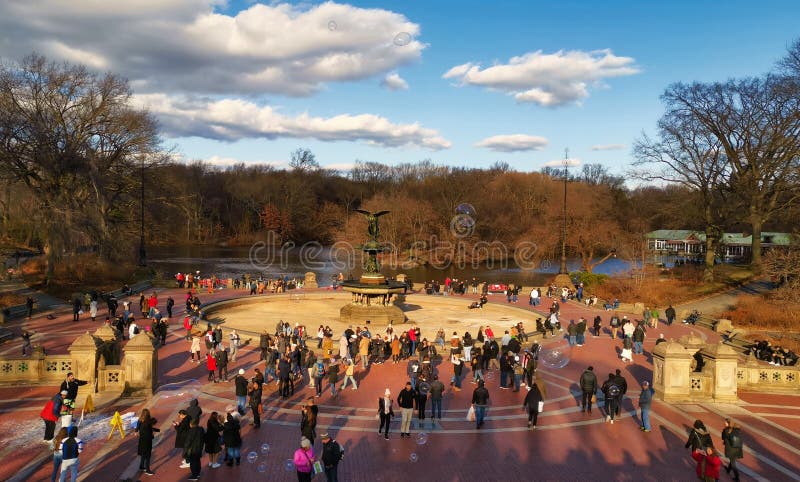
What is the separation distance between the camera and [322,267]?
73625mm

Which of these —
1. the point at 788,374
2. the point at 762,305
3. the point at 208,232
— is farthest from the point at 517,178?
the point at 788,374

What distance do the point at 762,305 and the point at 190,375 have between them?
31643 millimetres

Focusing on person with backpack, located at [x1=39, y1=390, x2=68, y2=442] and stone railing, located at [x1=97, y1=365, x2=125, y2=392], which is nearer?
person with backpack, located at [x1=39, y1=390, x2=68, y2=442]

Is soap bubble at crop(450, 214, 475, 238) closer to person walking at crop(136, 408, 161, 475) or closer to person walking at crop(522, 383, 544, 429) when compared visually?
person walking at crop(522, 383, 544, 429)

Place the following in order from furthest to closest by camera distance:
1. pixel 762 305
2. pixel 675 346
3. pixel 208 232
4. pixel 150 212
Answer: pixel 208 232 → pixel 150 212 → pixel 762 305 → pixel 675 346

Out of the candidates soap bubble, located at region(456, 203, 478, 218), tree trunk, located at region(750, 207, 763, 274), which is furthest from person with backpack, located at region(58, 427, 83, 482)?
soap bubble, located at region(456, 203, 478, 218)

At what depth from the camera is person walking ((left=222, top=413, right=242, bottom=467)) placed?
38.9 feet

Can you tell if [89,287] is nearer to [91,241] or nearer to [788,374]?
[91,241]

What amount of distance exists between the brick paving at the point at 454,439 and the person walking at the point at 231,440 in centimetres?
21

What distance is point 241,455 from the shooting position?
12758mm

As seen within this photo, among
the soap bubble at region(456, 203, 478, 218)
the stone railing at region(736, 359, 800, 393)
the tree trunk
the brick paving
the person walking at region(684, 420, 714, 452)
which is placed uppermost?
the soap bubble at region(456, 203, 478, 218)

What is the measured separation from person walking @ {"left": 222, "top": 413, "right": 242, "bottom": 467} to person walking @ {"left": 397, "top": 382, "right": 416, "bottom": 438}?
3744mm

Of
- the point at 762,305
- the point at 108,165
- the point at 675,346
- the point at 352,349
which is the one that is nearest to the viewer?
the point at 675,346

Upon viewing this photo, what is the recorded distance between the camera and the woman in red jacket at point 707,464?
10898mm
